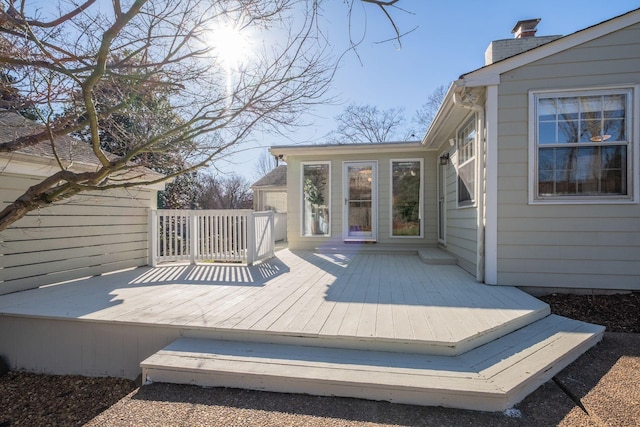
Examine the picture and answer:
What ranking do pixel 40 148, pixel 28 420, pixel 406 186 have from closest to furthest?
pixel 28 420
pixel 40 148
pixel 406 186

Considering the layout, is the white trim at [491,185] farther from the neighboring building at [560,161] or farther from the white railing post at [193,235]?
the white railing post at [193,235]

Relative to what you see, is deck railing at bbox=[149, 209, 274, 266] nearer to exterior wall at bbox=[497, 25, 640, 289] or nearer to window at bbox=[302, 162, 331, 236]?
window at bbox=[302, 162, 331, 236]

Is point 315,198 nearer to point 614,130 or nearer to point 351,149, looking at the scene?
point 351,149

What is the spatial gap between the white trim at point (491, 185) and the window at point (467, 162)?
560 millimetres

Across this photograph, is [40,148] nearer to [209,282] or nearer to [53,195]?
[53,195]

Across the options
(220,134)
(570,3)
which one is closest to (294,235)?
(220,134)

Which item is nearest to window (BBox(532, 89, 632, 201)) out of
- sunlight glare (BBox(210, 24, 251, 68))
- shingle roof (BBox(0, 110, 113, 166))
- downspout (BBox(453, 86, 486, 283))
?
downspout (BBox(453, 86, 486, 283))

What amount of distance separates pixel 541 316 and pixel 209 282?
3808 mm

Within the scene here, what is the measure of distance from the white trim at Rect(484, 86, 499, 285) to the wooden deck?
322mm

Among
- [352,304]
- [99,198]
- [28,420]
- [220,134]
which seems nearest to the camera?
[28,420]

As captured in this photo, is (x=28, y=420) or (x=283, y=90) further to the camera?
(x=283, y=90)

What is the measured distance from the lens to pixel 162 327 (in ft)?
8.86

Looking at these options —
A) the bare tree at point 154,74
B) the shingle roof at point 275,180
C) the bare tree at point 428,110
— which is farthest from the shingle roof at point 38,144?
the bare tree at point 428,110

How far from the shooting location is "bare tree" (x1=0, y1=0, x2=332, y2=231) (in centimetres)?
253
